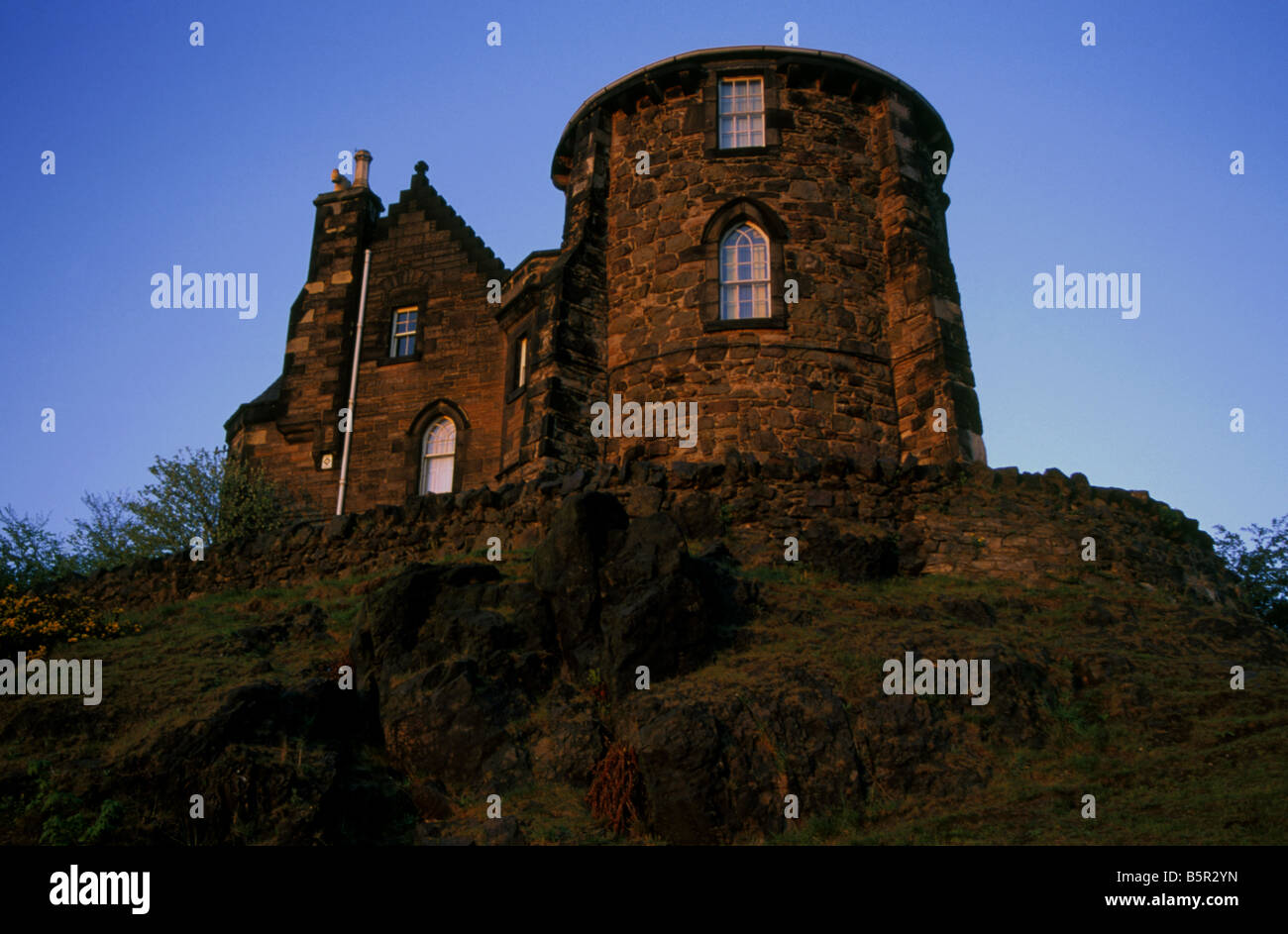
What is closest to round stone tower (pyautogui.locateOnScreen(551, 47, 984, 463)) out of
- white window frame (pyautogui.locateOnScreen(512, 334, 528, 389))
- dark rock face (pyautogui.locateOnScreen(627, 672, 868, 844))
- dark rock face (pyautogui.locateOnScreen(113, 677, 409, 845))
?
white window frame (pyautogui.locateOnScreen(512, 334, 528, 389))

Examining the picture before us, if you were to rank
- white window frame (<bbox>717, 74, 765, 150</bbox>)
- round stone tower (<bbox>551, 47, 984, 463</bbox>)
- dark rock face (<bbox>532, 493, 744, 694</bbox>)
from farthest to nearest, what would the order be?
white window frame (<bbox>717, 74, 765, 150</bbox>) → round stone tower (<bbox>551, 47, 984, 463</bbox>) → dark rock face (<bbox>532, 493, 744, 694</bbox>)

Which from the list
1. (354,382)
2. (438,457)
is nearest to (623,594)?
(438,457)

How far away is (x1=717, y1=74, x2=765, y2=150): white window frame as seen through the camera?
22.3 metres

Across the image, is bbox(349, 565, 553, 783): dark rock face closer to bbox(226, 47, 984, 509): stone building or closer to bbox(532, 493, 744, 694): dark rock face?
bbox(532, 493, 744, 694): dark rock face

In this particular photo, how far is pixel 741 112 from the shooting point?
2253 cm

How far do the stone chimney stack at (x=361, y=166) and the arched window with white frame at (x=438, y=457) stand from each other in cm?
800

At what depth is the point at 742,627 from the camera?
517 inches

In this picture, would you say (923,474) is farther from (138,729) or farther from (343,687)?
(138,729)

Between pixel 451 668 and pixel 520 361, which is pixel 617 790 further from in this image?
pixel 520 361

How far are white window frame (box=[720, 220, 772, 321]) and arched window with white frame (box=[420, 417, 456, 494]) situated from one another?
834cm

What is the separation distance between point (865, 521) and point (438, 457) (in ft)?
41.2
